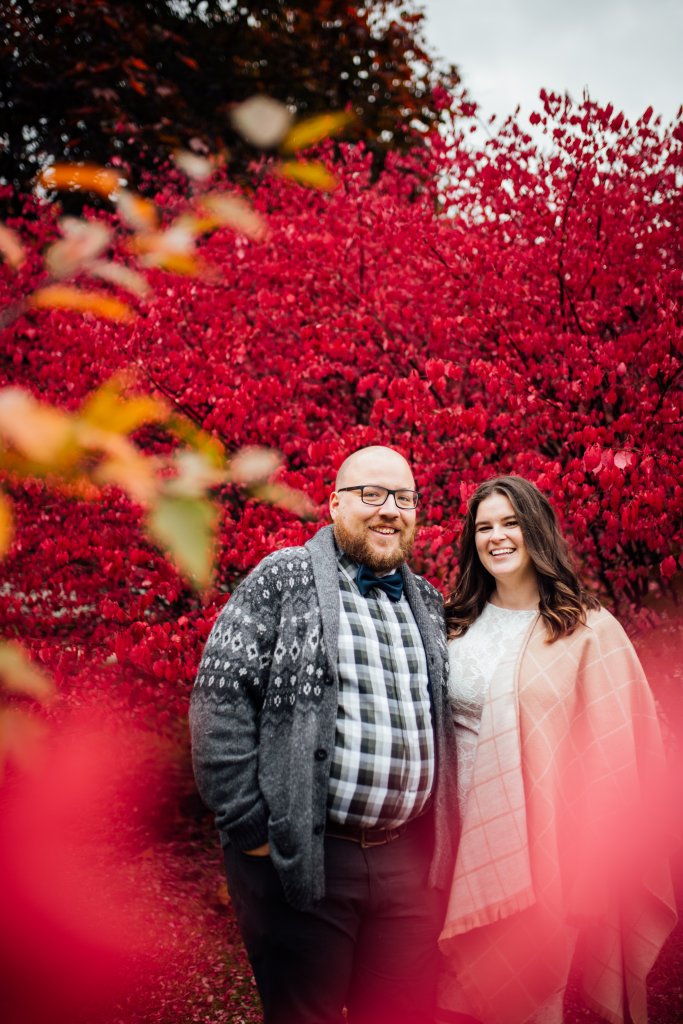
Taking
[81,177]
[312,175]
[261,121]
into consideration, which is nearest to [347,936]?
[312,175]

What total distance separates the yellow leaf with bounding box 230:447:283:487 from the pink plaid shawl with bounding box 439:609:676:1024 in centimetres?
210

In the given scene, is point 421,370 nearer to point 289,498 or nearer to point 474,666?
point 289,498

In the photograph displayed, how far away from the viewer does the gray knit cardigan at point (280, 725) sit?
202 cm

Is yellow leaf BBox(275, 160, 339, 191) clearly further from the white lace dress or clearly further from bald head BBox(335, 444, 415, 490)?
the white lace dress

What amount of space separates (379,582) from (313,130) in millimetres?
8000

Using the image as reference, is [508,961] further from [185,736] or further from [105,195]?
[105,195]

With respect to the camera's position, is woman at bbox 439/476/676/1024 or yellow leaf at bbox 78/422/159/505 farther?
woman at bbox 439/476/676/1024

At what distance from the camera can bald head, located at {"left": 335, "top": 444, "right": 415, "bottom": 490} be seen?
2.46 meters

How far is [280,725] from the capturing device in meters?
2.12

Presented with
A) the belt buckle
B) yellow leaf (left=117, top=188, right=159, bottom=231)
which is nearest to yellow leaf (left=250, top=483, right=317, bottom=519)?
the belt buckle

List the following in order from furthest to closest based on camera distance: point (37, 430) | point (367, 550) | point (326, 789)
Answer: point (367, 550) → point (326, 789) → point (37, 430)

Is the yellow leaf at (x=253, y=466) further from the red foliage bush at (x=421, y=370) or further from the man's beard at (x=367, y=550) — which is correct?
the man's beard at (x=367, y=550)

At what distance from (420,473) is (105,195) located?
20.7 ft

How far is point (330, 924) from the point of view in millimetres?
2068
